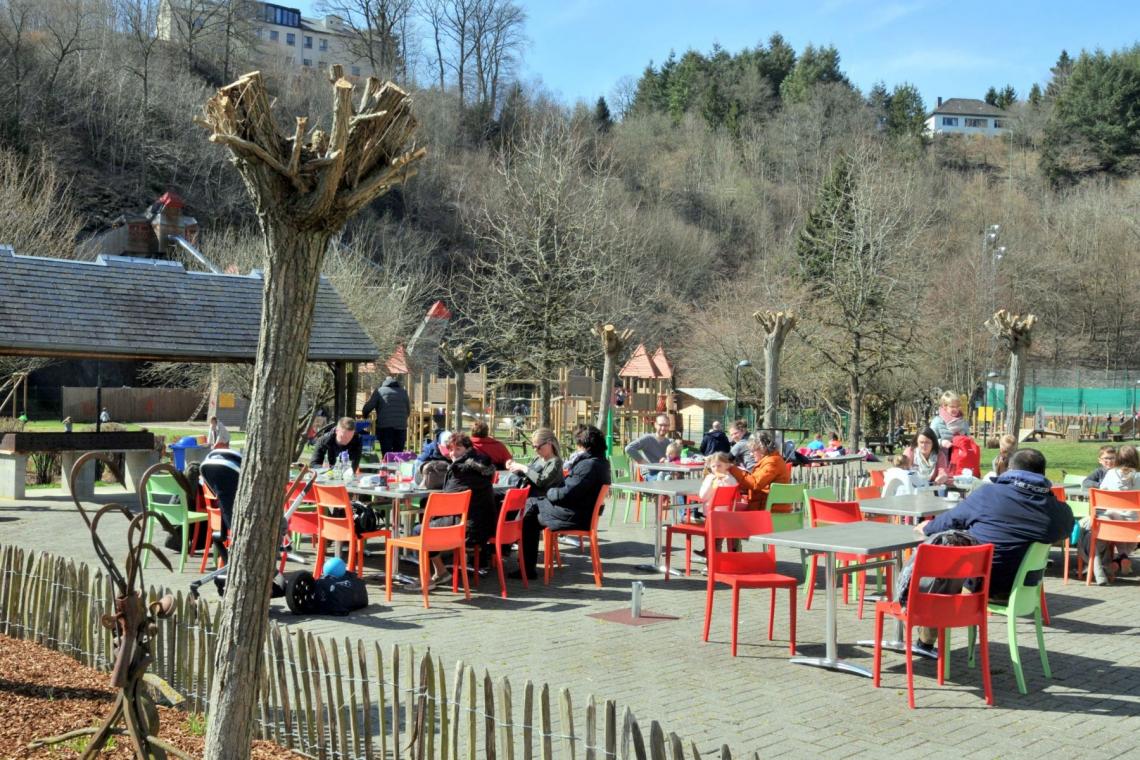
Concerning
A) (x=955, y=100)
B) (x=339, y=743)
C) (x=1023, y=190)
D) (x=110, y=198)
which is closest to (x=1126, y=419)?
(x=1023, y=190)

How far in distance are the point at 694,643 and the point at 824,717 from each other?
1.83 m

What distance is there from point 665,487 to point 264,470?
6946 mm

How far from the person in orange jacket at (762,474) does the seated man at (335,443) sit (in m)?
4.78

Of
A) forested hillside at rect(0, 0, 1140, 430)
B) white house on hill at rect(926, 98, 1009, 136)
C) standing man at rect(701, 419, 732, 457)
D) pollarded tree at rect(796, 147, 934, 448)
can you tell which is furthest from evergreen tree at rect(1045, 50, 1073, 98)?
standing man at rect(701, 419, 732, 457)

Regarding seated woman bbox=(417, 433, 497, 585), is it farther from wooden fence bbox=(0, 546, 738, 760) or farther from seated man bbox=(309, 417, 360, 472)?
seated man bbox=(309, 417, 360, 472)

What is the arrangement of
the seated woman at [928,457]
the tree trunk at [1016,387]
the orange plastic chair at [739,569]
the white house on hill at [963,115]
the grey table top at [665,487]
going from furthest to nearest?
1. the white house on hill at [963,115]
2. the tree trunk at [1016,387]
3. the seated woman at [928,457]
4. the grey table top at [665,487]
5. the orange plastic chair at [739,569]

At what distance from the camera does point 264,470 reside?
154 inches

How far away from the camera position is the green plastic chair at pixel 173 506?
10359 millimetres

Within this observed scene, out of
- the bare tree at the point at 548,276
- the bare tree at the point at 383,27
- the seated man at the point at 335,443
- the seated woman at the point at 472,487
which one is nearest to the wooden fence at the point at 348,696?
the seated woman at the point at 472,487

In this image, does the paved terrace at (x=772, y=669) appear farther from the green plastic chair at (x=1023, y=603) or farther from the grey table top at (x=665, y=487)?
the grey table top at (x=665, y=487)

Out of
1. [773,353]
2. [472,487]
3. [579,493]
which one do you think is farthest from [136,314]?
[773,353]

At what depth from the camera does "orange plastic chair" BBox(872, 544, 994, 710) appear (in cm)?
616

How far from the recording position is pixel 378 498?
10.9 metres

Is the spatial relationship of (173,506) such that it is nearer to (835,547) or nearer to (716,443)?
(835,547)
